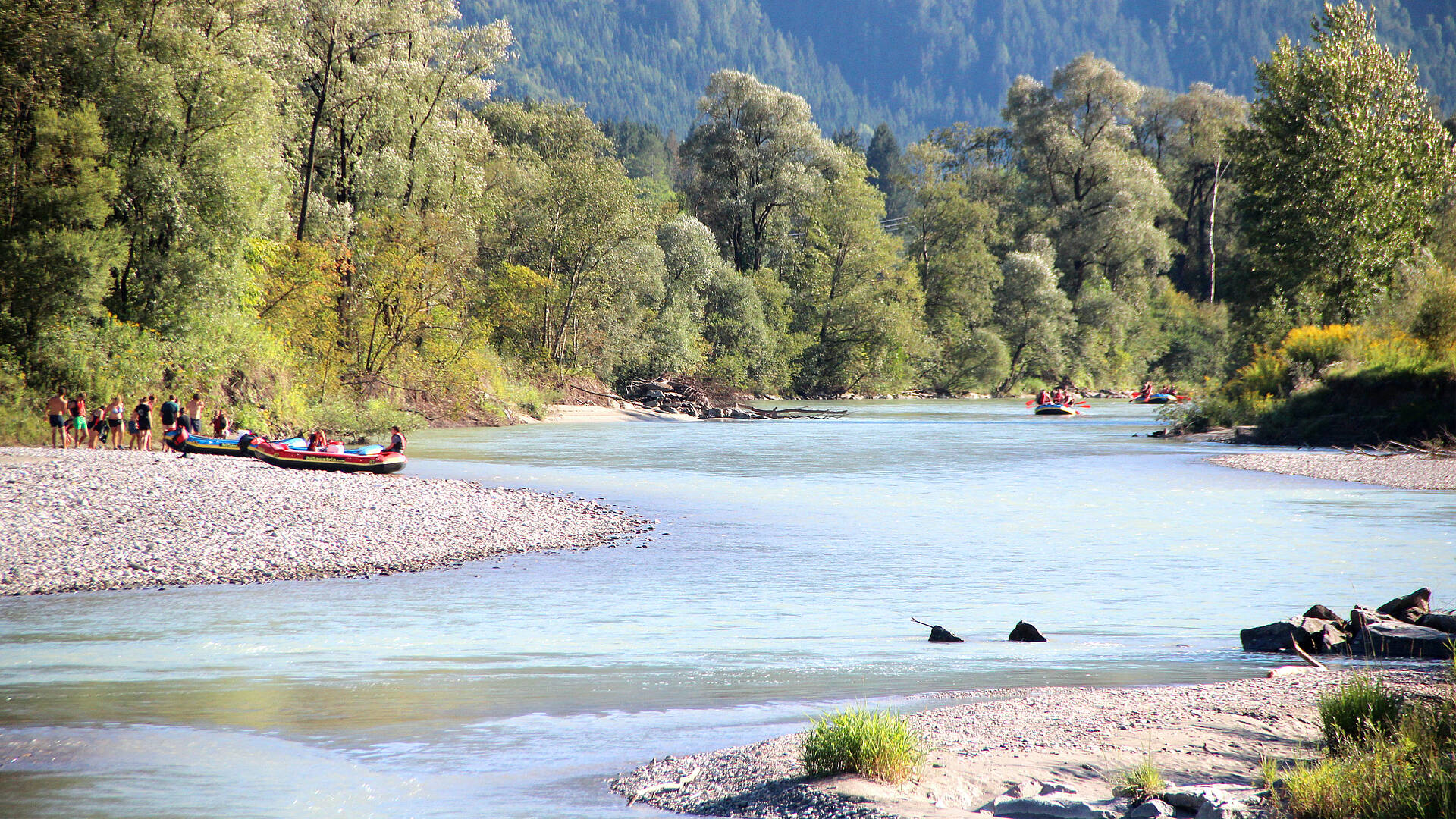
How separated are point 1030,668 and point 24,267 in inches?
1160

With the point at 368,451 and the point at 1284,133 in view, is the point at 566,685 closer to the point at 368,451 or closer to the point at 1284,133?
the point at 368,451

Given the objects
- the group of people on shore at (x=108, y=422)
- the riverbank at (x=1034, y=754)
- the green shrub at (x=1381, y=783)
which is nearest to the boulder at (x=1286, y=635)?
the riverbank at (x=1034, y=754)

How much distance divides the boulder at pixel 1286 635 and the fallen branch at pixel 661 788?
301 inches

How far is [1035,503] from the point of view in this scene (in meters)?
27.8

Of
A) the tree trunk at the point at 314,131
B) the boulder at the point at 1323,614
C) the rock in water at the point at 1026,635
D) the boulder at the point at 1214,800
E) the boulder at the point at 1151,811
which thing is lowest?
the rock in water at the point at 1026,635

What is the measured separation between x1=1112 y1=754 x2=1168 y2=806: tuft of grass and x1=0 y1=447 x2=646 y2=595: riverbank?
13.4 metres

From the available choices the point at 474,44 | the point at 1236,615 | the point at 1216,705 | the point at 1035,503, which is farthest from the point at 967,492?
the point at 474,44

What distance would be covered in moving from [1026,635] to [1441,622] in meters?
4.44

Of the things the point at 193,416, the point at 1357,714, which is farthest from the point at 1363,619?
the point at 193,416

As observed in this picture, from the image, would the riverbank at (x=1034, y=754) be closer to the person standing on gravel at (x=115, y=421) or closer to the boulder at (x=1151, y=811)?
the boulder at (x=1151, y=811)

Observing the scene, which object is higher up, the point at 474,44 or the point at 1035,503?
the point at 474,44

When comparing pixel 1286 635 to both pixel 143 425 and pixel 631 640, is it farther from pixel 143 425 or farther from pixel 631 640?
pixel 143 425

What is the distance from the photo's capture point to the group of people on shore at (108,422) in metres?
27.9

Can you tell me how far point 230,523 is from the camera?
1966 centimetres
